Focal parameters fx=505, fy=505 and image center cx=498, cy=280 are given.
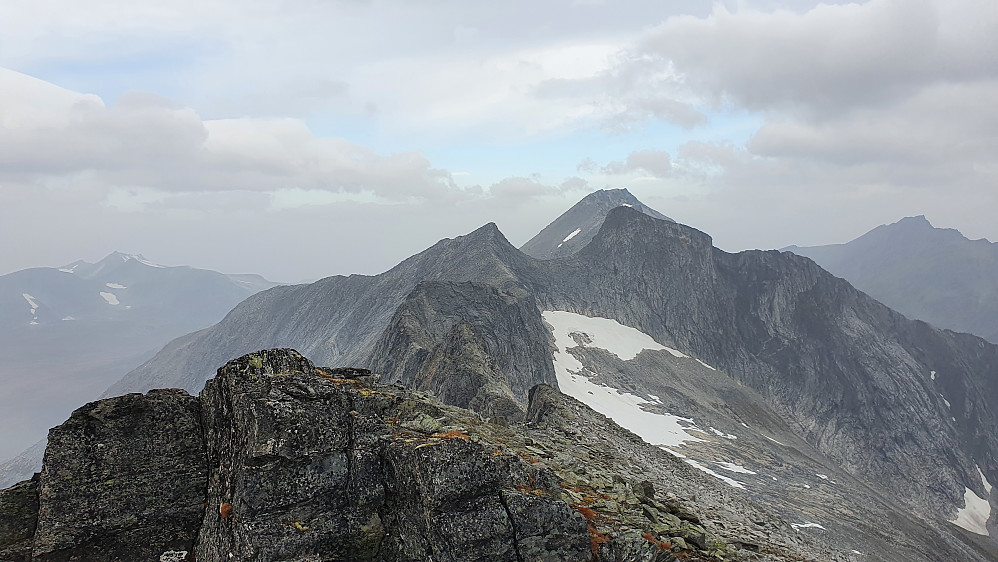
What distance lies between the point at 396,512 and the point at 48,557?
961 cm

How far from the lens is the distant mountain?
8031 cm

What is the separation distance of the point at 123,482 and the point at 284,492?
5.58 meters

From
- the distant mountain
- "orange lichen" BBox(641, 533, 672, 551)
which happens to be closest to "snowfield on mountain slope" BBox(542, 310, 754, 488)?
the distant mountain

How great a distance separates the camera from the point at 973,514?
145000 millimetres

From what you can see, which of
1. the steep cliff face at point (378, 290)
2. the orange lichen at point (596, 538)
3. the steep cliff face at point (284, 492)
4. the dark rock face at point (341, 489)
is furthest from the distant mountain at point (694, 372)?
the dark rock face at point (341, 489)

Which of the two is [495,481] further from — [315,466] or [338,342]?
[338,342]

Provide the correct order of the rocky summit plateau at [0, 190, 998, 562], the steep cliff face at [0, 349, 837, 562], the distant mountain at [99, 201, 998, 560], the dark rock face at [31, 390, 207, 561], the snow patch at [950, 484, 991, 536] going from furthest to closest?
the snow patch at [950, 484, 991, 536]
the distant mountain at [99, 201, 998, 560]
the dark rock face at [31, 390, 207, 561]
the rocky summit plateau at [0, 190, 998, 562]
the steep cliff face at [0, 349, 837, 562]

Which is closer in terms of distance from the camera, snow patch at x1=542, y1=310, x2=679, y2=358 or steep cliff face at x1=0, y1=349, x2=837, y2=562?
steep cliff face at x1=0, y1=349, x2=837, y2=562

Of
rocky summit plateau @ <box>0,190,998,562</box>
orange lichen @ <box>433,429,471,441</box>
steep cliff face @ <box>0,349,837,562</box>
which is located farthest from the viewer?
orange lichen @ <box>433,429,471,441</box>

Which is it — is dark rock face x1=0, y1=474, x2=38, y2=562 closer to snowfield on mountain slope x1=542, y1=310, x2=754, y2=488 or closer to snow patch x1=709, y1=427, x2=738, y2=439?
snowfield on mountain slope x1=542, y1=310, x2=754, y2=488

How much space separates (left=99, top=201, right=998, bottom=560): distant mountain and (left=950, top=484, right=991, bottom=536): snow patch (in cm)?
69

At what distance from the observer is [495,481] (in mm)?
14531

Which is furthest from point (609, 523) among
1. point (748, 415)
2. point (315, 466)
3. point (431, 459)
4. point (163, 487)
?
point (748, 415)

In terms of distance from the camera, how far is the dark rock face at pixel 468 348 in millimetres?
53188
